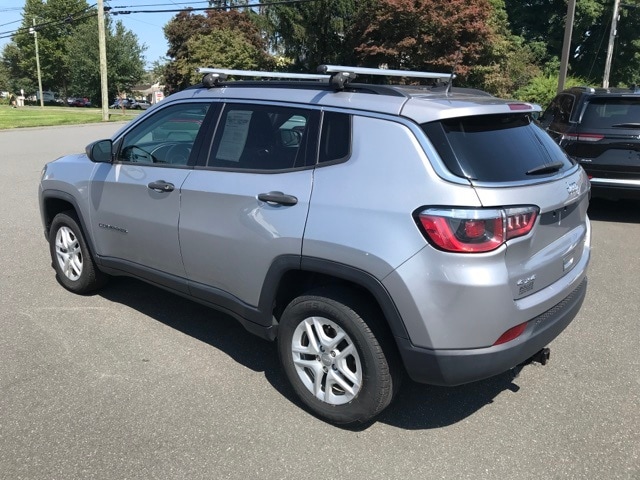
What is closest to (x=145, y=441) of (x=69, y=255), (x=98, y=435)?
(x=98, y=435)

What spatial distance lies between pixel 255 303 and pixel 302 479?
1064 mm

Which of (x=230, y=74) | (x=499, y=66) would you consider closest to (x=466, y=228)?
(x=230, y=74)

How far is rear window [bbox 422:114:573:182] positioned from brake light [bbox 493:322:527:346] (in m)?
0.72

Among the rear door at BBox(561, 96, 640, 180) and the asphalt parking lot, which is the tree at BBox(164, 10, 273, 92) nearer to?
the rear door at BBox(561, 96, 640, 180)

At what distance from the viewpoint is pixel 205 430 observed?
3092 mm

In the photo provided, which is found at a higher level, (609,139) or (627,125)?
(627,125)

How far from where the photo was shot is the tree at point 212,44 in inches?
1646

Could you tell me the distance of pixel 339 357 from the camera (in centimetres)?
304

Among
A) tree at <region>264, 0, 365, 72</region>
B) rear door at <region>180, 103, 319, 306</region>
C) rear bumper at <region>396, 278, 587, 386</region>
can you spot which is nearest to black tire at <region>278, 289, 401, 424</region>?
rear bumper at <region>396, 278, 587, 386</region>

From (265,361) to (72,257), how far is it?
7.04ft

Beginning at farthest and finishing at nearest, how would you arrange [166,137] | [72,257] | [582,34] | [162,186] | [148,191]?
1. [582,34]
2. [72,257]
3. [166,137]
4. [148,191]
5. [162,186]

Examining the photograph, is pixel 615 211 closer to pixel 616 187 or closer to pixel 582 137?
pixel 616 187

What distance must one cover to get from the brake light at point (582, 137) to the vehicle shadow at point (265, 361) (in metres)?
5.18

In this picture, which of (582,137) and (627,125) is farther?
(582,137)
